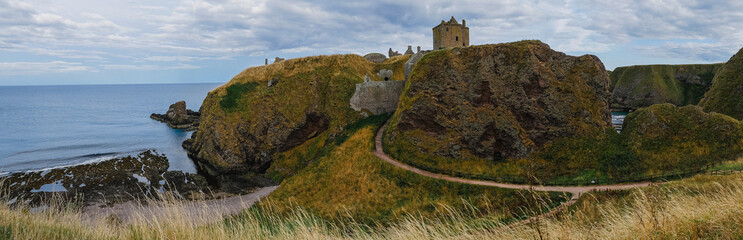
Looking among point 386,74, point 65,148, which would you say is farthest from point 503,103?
point 65,148

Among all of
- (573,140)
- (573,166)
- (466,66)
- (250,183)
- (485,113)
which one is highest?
(466,66)

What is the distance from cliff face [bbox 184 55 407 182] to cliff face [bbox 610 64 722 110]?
88.4m

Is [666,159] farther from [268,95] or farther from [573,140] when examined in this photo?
[268,95]

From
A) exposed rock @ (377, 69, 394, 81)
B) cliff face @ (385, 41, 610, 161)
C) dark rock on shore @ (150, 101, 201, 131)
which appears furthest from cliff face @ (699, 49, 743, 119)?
dark rock on shore @ (150, 101, 201, 131)

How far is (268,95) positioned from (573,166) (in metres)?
33.3

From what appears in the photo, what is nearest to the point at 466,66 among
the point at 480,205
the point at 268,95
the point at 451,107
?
the point at 451,107

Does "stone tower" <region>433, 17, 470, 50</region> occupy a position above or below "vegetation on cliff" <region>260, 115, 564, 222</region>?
above

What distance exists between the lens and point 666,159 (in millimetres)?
23797

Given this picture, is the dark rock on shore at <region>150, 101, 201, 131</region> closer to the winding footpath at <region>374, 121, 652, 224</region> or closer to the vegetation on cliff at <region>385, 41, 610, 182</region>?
A: the winding footpath at <region>374, 121, 652, 224</region>

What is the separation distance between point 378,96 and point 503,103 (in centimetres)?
1487

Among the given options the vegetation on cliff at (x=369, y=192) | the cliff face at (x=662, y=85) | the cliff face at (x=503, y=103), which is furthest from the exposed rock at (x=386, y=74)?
the cliff face at (x=662, y=85)

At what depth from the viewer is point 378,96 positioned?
130 feet

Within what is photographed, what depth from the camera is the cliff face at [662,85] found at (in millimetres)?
89875

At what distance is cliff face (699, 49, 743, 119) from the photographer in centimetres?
4734
